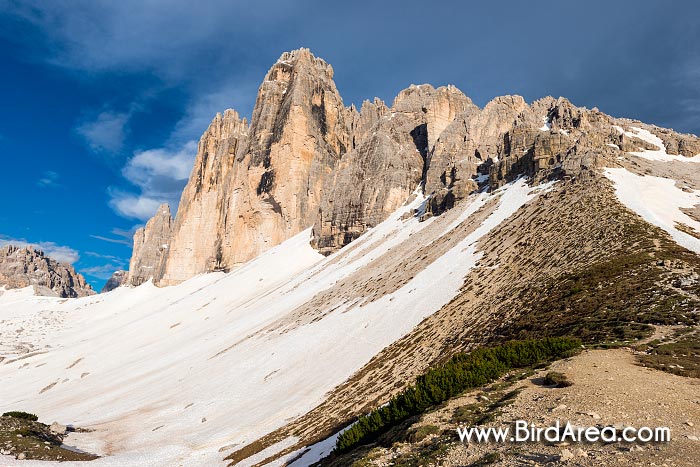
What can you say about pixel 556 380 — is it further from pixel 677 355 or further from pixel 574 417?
pixel 677 355

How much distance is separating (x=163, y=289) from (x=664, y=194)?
172668 mm

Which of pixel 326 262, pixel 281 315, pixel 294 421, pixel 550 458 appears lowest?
pixel 294 421

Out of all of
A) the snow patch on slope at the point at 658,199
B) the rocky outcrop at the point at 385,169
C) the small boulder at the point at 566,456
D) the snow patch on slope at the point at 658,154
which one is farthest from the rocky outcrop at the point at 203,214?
the small boulder at the point at 566,456

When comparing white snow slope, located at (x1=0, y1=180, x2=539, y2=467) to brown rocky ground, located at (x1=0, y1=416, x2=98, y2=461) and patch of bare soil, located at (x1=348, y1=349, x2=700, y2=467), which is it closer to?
brown rocky ground, located at (x1=0, y1=416, x2=98, y2=461)

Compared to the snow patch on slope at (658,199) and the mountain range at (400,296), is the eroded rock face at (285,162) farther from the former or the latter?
the snow patch on slope at (658,199)

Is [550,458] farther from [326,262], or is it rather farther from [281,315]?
[326,262]

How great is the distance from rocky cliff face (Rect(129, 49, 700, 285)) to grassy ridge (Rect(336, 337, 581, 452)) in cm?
3726

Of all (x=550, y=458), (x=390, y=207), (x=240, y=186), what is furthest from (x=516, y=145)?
(x=240, y=186)

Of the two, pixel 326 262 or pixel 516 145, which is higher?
pixel 516 145

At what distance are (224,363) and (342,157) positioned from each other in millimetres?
105334

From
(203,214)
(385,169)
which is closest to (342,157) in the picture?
(385,169)

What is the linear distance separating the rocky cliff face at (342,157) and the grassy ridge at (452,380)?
37.3 meters

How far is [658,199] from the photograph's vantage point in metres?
40.9

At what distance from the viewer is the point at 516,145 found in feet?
231
